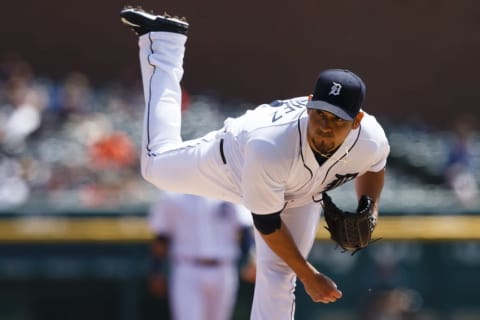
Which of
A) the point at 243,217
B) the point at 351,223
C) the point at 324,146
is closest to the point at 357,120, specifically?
the point at 324,146

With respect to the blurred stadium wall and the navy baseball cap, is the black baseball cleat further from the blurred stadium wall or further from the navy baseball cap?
the blurred stadium wall

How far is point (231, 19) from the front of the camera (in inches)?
664

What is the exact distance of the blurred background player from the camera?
8125 millimetres

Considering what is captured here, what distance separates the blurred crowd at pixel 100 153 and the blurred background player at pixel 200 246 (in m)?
0.90

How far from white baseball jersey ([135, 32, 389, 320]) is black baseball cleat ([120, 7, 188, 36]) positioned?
1.2 inches

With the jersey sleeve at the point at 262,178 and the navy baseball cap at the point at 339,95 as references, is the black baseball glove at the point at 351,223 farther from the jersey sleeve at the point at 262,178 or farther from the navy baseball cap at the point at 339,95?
the navy baseball cap at the point at 339,95

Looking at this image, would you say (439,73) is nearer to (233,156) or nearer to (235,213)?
(235,213)

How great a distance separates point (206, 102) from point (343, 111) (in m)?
10.0

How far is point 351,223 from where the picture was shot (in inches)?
195

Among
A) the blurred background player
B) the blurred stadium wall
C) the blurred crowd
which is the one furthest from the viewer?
the blurred stadium wall

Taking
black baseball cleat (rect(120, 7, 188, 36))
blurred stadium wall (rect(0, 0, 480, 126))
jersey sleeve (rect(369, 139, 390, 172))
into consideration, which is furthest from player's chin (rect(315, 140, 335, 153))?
blurred stadium wall (rect(0, 0, 480, 126))

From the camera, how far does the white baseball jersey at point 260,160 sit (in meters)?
4.77

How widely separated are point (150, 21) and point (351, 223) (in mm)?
1361

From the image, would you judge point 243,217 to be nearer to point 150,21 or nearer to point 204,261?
point 204,261
